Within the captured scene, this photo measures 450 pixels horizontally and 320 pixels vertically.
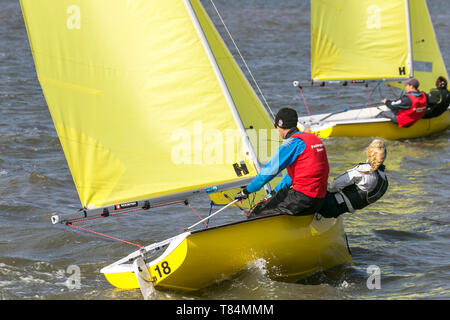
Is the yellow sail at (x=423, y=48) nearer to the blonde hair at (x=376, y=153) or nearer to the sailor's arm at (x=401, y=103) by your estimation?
the sailor's arm at (x=401, y=103)

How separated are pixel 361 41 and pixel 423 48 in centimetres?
131

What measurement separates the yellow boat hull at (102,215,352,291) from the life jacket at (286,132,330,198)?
295 mm

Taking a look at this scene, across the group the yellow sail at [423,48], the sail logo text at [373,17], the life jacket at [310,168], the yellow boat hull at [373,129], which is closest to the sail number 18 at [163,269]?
the life jacket at [310,168]

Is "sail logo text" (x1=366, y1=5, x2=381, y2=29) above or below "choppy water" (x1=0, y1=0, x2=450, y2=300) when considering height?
above

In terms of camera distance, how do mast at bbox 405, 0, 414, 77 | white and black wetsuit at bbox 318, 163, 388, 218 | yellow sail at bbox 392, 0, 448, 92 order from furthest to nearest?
yellow sail at bbox 392, 0, 448, 92
mast at bbox 405, 0, 414, 77
white and black wetsuit at bbox 318, 163, 388, 218

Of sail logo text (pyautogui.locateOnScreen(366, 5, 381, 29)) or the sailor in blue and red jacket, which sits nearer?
the sailor in blue and red jacket

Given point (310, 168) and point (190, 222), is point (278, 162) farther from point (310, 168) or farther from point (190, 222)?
point (190, 222)

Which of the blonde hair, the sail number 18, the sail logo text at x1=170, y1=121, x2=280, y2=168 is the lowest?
the sail number 18

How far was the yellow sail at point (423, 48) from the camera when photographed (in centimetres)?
1402

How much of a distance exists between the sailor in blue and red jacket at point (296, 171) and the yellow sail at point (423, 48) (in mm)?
8301

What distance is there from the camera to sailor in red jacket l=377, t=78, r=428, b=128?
12816mm

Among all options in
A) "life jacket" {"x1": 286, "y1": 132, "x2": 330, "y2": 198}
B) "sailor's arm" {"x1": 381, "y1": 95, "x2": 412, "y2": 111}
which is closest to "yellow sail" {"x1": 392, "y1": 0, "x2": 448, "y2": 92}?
"sailor's arm" {"x1": 381, "y1": 95, "x2": 412, "y2": 111}

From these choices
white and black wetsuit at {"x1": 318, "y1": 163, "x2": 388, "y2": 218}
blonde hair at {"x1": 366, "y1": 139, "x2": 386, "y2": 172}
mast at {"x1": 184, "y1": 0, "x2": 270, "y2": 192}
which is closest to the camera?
mast at {"x1": 184, "y1": 0, "x2": 270, "y2": 192}

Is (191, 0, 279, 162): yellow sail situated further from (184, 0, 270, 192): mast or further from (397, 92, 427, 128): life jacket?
(397, 92, 427, 128): life jacket
